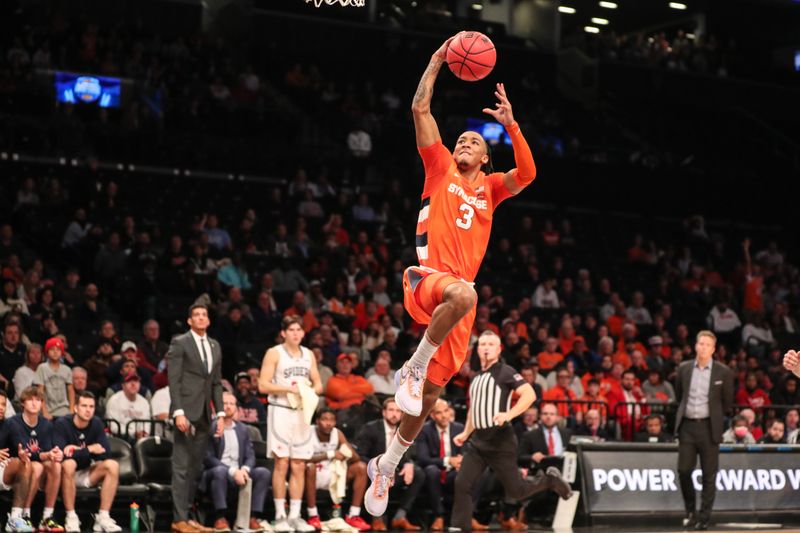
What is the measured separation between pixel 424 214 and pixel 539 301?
1281 cm

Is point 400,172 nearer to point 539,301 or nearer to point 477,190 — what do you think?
point 539,301

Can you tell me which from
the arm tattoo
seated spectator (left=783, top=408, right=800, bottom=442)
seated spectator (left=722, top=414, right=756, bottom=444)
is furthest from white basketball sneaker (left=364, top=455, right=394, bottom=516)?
seated spectator (left=783, top=408, right=800, bottom=442)

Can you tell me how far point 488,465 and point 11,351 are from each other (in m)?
6.02

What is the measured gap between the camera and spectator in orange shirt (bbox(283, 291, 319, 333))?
1695 centimetres

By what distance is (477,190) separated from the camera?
827cm

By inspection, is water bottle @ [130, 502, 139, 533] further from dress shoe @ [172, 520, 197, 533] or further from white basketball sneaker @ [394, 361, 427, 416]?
white basketball sneaker @ [394, 361, 427, 416]

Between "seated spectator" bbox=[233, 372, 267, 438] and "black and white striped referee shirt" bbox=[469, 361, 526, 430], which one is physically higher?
"black and white striped referee shirt" bbox=[469, 361, 526, 430]

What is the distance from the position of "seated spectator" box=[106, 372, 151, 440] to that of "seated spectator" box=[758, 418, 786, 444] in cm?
865

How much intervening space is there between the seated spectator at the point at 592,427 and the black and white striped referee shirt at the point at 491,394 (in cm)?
318

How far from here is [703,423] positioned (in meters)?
13.6

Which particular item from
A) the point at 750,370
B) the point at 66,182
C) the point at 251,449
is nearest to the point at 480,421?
the point at 251,449

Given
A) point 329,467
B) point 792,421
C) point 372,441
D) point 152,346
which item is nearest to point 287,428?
point 329,467

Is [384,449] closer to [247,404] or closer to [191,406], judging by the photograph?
[247,404]

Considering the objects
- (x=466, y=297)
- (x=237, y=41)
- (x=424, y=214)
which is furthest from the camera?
(x=237, y=41)
